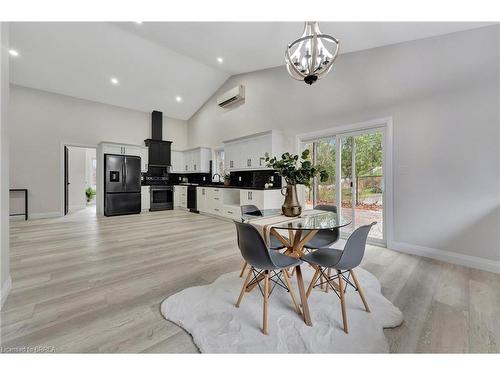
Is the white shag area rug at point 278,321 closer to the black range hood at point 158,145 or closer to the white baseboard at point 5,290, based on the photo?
the white baseboard at point 5,290

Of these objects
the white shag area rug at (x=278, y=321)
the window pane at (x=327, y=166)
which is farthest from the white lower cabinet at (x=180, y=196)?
the white shag area rug at (x=278, y=321)

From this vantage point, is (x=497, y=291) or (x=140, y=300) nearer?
(x=140, y=300)

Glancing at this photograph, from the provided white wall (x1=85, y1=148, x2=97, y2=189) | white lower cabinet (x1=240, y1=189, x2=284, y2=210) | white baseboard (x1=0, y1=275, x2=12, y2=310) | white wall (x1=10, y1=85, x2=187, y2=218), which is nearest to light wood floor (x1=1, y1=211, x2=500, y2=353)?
white baseboard (x1=0, y1=275, x2=12, y2=310)

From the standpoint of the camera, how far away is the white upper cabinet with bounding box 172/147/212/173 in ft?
22.9

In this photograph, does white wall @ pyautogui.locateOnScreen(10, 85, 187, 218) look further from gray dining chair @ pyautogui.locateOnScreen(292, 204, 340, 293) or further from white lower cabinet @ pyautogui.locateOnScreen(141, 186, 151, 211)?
gray dining chair @ pyautogui.locateOnScreen(292, 204, 340, 293)

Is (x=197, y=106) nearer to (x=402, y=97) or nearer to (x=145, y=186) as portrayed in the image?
(x=145, y=186)

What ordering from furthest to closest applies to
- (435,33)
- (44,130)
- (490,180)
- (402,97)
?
(44,130) < (402,97) < (435,33) < (490,180)

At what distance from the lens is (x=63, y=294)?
6.27 ft

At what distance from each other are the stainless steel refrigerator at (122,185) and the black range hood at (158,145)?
2.40 feet

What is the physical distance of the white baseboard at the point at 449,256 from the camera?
96.7 inches

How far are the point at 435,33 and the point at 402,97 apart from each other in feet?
2.56

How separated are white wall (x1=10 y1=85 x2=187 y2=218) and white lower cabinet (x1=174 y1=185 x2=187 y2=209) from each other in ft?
8.30

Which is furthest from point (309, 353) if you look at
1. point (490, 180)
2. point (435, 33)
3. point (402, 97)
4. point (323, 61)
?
point (435, 33)

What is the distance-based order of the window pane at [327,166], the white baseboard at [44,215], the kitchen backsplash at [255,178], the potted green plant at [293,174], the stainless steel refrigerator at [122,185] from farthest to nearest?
the stainless steel refrigerator at [122,185] < the white baseboard at [44,215] < the kitchen backsplash at [255,178] < the window pane at [327,166] < the potted green plant at [293,174]
